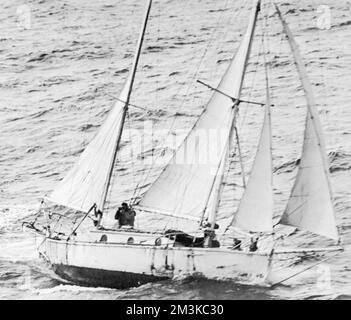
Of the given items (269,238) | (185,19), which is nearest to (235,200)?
(269,238)

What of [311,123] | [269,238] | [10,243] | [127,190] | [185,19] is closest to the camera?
[311,123]

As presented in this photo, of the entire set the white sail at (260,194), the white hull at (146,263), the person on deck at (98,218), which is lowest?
Result: the white hull at (146,263)

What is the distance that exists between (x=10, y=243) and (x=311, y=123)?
15.7 metres

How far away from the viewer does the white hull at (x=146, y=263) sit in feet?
95.3

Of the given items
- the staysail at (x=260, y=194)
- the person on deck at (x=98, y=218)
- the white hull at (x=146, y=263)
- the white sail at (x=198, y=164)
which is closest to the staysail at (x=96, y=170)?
the person on deck at (x=98, y=218)

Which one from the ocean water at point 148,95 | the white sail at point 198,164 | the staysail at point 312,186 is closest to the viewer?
the staysail at point 312,186

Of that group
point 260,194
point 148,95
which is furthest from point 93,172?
point 148,95

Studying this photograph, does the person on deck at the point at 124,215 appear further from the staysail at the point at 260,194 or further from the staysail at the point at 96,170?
the staysail at the point at 260,194

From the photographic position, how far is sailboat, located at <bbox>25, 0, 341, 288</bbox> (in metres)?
27.4

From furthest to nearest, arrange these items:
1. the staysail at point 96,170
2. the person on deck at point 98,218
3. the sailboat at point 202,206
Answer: the staysail at point 96,170 < the person on deck at point 98,218 < the sailboat at point 202,206

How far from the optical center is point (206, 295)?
2842cm

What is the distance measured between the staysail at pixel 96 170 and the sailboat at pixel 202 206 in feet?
0.13

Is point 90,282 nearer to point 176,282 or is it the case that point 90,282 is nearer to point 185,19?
point 176,282

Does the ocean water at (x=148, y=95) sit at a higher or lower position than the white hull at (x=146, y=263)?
higher
